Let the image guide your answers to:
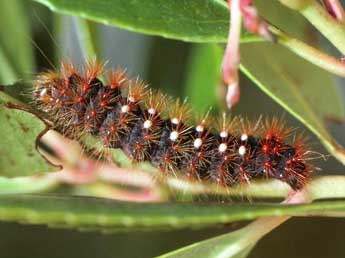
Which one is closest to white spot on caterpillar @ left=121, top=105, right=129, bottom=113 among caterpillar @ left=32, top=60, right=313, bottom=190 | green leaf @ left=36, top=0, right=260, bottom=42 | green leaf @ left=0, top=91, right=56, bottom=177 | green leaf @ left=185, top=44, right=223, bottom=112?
caterpillar @ left=32, top=60, right=313, bottom=190

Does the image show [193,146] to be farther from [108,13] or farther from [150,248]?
[150,248]

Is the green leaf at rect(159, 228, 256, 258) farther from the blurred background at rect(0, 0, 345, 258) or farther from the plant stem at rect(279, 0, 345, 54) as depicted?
the blurred background at rect(0, 0, 345, 258)

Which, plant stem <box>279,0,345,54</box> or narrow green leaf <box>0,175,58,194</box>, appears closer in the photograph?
plant stem <box>279,0,345,54</box>

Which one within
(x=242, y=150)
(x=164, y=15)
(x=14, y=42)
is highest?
(x=14, y=42)

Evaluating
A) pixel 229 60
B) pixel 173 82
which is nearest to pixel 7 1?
pixel 173 82

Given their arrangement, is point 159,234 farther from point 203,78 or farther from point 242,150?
point 242,150

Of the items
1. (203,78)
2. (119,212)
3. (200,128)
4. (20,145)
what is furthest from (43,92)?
(203,78)
